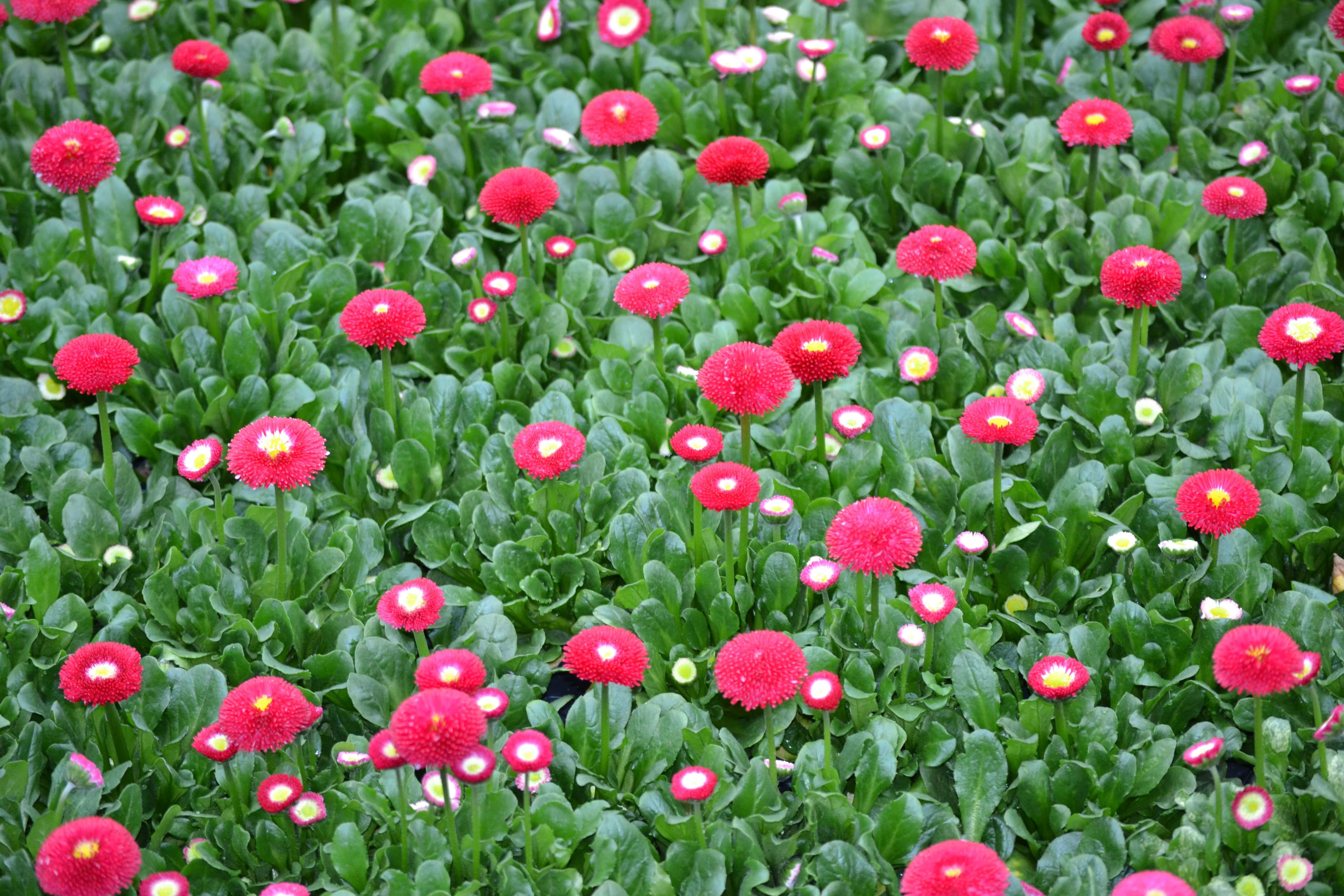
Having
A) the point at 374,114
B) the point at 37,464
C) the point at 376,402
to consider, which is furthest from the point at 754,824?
the point at 374,114

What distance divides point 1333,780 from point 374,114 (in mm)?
3733

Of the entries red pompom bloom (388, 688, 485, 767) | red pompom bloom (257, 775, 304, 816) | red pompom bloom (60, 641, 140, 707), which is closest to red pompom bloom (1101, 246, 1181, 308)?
red pompom bloom (388, 688, 485, 767)

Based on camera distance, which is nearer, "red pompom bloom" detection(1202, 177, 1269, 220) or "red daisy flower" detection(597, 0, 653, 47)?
"red pompom bloom" detection(1202, 177, 1269, 220)

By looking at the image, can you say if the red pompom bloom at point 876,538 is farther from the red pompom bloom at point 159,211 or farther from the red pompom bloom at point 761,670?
the red pompom bloom at point 159,211

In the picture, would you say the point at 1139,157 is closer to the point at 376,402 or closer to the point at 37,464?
the point at 376,402

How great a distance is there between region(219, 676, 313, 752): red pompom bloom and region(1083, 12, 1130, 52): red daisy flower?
334cm

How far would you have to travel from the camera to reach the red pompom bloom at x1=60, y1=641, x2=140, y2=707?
2.63m

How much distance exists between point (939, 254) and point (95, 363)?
2.28 meters

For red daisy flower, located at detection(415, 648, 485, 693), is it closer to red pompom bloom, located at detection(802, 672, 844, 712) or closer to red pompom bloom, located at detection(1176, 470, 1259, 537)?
red pompom bloom, located at detection(802, 672, 844, 712)

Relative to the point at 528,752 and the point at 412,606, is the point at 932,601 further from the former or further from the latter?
the point at 412,606

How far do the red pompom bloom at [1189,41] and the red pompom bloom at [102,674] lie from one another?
147 inches

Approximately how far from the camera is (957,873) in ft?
7.40

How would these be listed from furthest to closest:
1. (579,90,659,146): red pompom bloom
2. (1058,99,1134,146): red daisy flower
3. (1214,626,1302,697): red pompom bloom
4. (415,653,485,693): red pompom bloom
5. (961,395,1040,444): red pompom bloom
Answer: (579,90,659,146): red pompom bloom
(1058,99,1134,146): red daisy flower
(961,395,1040,444): red pompom bloom
(415,653,485,693): red pompom bloom
(1214,626,1302,697): red pompom bloom

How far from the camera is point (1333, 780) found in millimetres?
2549
